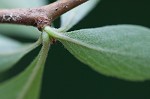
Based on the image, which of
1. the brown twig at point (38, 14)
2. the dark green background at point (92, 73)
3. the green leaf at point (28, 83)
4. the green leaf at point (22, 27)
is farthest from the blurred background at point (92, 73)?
the brown twig at point (38, 14)

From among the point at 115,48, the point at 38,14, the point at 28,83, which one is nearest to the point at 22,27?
the point at 28,83

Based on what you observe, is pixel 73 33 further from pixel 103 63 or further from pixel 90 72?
pixel 90 72

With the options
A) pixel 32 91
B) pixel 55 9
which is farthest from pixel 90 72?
pixel 55 9

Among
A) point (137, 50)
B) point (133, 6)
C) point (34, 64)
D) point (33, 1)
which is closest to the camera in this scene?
point (137, 50)

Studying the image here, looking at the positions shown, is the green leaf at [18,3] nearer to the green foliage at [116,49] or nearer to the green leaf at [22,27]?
the green leaf at [22,27]

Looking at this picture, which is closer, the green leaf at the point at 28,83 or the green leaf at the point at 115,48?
the green leaf at the point at 115,48

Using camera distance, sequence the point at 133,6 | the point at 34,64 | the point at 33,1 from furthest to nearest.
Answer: the point at 133,6 < the point at 33,1 < the point at 34,64

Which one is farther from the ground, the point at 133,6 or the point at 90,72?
the point at 133,6
